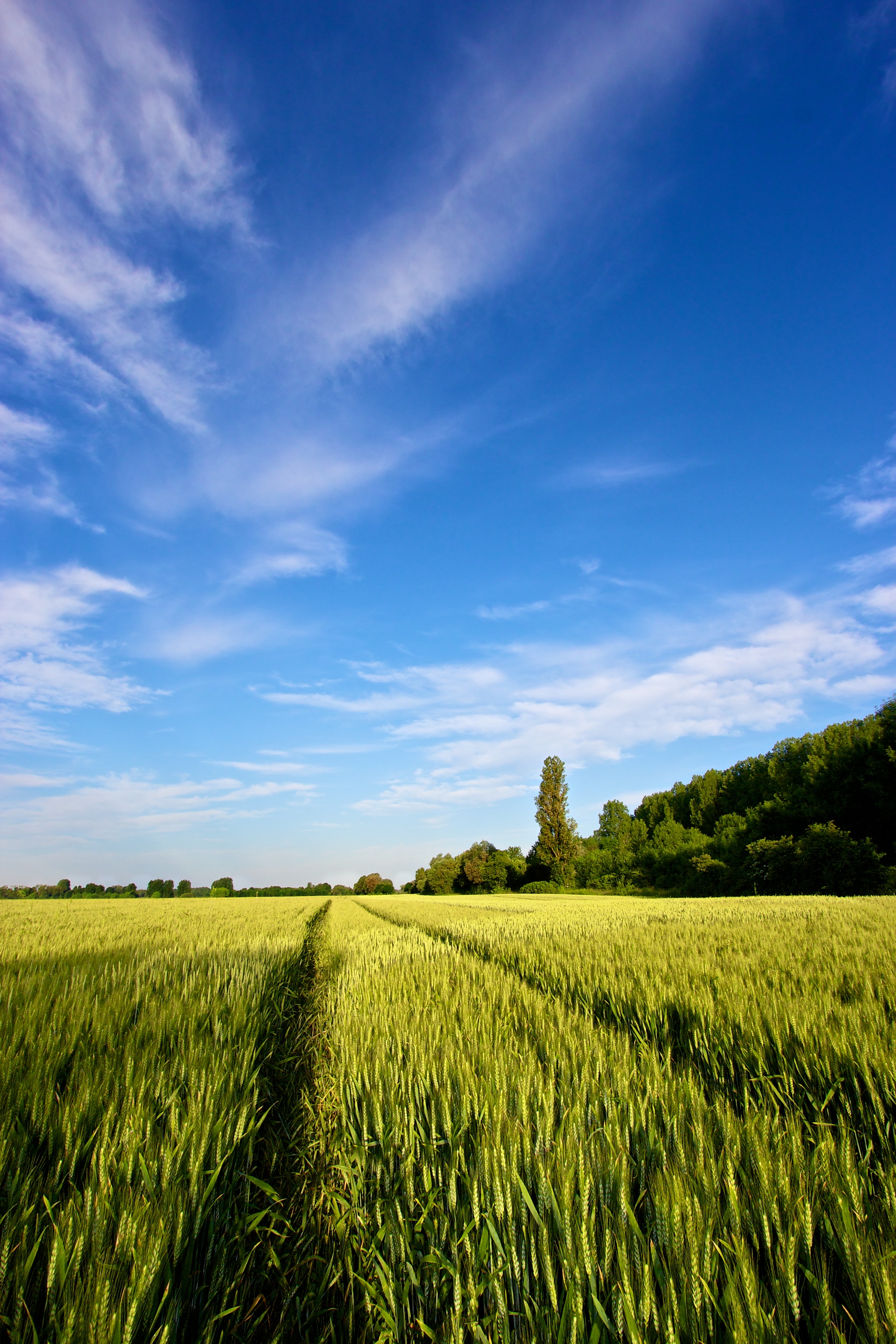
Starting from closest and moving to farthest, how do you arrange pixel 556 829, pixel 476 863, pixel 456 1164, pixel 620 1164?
pixel 620 1164 → pixel 456 1164 → pixel 556 829 → pixel 476 863

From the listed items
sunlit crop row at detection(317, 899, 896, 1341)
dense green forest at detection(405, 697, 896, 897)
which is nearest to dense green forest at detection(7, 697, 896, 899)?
dense green forest at detection(405, 697, 896, 897)

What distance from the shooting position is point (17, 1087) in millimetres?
2199

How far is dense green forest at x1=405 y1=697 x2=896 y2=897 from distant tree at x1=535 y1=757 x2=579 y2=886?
120 mm

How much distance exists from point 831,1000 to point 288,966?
21.1 ft

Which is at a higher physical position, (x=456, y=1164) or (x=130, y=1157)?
(x=130, y=1157)

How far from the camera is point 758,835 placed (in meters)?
40.9

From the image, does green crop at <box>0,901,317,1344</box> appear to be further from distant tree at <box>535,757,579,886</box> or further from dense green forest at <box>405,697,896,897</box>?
distant tree at <box>535,757,579,886</box>

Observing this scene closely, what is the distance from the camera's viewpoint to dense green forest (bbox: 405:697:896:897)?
30531 millimetres

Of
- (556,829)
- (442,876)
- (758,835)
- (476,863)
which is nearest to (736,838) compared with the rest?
(758,835)

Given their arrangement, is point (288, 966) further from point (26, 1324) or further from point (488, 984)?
point (26, 1324)

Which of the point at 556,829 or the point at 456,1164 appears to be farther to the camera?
the point at 556,829

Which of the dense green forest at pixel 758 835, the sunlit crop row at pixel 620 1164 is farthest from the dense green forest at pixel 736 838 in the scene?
the sunlit crop row at pixel 620 1164

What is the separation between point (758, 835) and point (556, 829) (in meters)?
20.9

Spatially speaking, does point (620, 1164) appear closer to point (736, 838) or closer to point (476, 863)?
point (736, 838)
